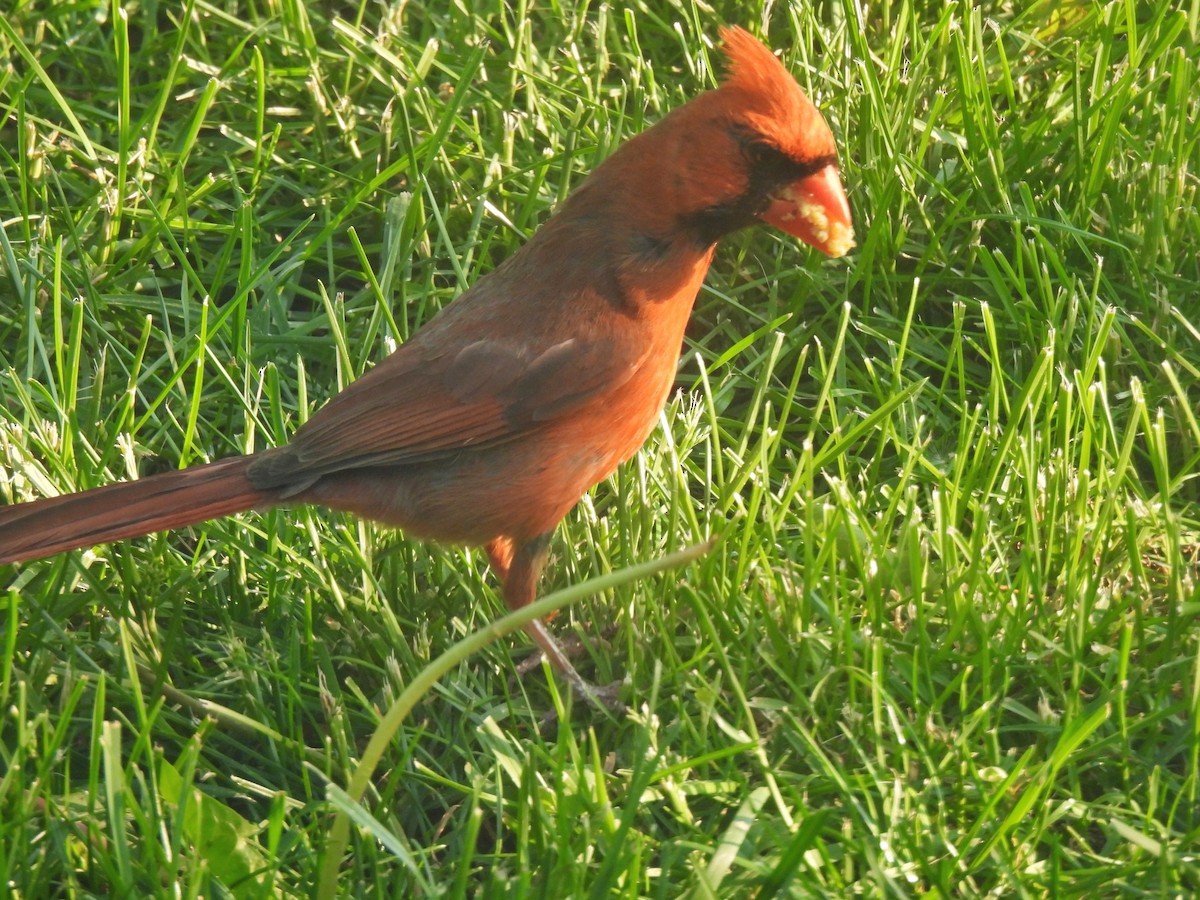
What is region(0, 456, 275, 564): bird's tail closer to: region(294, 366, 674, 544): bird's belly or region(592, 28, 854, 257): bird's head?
region(294, 366, 674, 544): bird's belly

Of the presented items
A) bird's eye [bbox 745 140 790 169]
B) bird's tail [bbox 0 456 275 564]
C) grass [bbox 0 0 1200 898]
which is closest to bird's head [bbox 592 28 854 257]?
bird's eye [bbox 745 140 790 169]

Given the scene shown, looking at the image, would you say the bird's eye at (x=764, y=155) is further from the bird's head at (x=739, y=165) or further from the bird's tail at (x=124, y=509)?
the bird's tail at (x=124, y=509)

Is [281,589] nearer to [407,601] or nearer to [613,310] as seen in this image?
[407,601]

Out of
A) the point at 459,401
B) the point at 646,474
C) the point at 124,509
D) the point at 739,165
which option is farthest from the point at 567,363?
the point at 124,509

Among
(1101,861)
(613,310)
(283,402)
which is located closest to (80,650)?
(283,402)

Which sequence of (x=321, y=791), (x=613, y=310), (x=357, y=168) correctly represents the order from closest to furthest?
(x=321, y=791) < (x=613, y=310) < (x=357, y=168)

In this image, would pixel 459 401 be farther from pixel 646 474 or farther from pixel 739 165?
pixel 739 165

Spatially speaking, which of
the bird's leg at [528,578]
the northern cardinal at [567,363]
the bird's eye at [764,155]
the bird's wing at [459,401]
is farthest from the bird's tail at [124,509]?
the bird's eye at [764,155]
